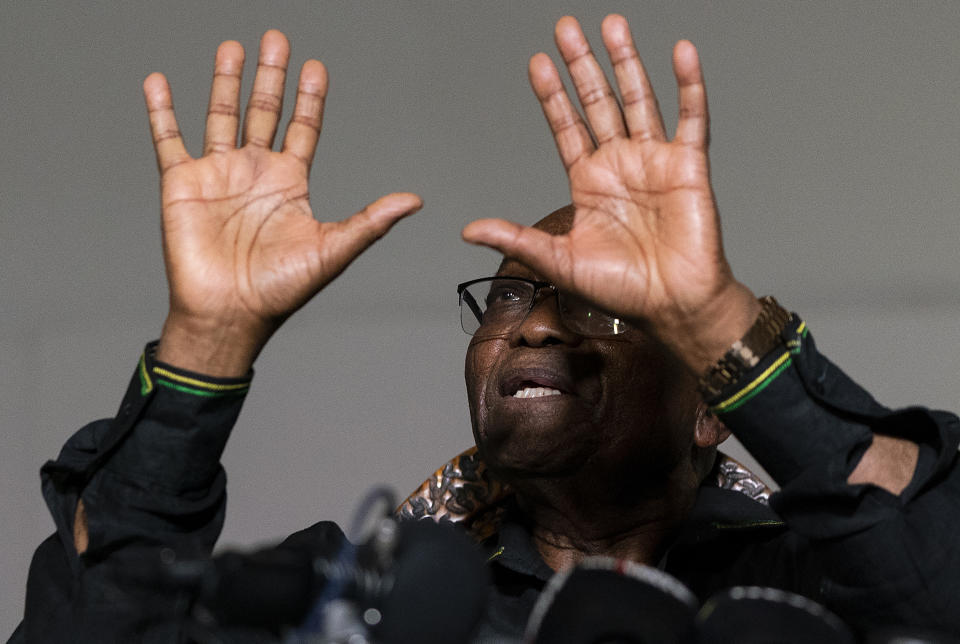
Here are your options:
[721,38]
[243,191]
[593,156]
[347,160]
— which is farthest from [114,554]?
[721,38]

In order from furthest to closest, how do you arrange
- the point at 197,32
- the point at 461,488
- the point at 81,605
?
the point at 197,32 → the point at 461,488 → the point at 81,605

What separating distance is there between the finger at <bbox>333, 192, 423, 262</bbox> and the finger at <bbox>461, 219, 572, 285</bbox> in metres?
0.09

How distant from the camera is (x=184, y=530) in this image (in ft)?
3.90

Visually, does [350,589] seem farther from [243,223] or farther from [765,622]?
[243,223]

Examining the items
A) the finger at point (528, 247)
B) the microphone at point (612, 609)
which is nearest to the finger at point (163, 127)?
the finger at point (528, 247)

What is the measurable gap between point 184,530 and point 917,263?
2064 mm

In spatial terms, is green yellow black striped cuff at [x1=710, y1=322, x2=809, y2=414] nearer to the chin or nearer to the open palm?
the open palm

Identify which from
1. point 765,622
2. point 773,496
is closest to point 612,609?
point 765,622

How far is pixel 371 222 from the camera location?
1235 millimetres

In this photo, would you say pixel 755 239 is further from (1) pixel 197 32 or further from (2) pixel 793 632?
(2) pixel 793 632

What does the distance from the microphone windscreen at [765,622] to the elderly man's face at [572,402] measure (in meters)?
0.68

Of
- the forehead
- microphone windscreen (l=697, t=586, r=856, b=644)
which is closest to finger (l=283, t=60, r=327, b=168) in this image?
the forehead

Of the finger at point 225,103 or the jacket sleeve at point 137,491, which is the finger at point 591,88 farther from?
the jacket sleeve at point 137,491

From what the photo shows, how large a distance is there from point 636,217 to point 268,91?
19.0 inches
